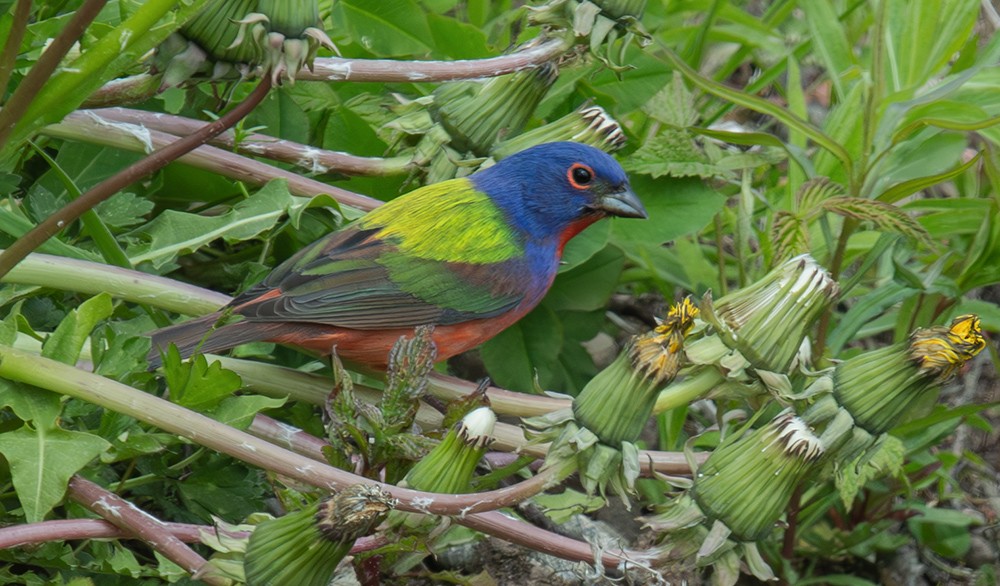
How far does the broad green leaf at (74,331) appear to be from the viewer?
2.33 meters

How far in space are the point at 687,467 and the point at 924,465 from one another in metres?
1.32

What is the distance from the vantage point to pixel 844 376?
2311 millimetres

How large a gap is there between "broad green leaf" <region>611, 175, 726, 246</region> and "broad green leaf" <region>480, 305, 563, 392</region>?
0.35m

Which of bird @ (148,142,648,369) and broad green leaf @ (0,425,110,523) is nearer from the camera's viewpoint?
broad green leaf @ (0,425,110,523)

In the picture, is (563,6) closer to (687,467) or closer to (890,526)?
(687,467)

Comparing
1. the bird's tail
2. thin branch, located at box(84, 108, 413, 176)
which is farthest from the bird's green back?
the bird's tail

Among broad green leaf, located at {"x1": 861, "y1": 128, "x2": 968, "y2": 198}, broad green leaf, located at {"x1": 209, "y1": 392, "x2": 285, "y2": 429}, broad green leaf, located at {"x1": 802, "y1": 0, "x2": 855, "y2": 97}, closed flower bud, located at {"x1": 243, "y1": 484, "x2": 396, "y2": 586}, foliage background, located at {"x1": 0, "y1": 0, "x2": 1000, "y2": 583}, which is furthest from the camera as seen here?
broad green leaf, located at {"x1": 802, "y1": 0, "x2": 855, "y2": 97}

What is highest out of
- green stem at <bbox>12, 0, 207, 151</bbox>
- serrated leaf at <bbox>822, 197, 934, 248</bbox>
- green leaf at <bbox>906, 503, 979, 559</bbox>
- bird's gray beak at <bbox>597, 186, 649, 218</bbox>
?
green stem at <bbox>12, 0, 207, 151</bbox>

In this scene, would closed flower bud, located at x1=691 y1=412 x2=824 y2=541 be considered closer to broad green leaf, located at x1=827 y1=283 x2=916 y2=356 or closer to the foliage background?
the foliage background

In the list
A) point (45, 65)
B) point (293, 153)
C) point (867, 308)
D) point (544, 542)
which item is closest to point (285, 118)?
point (293, 153)

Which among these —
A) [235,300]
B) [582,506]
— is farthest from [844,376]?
[235,300]

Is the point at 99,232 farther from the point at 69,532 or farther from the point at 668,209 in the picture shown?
the point at 668,209

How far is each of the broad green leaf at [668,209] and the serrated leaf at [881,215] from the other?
1.65 ft

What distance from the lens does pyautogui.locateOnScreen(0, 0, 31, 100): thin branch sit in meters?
2.05
